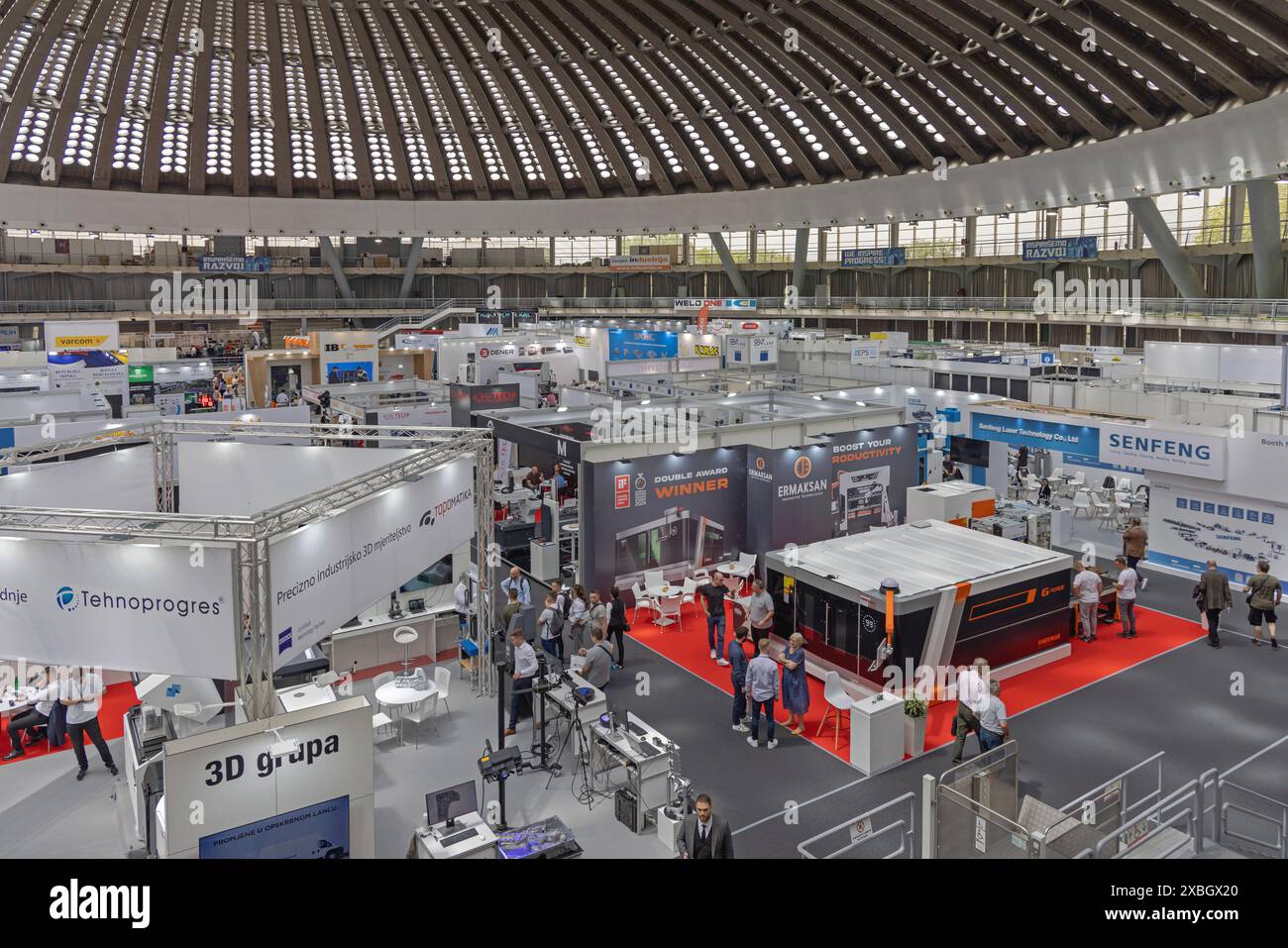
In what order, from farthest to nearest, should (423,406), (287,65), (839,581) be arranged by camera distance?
(287,65)
(423,406)
(839,581)

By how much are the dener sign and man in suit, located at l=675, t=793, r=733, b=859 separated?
39.2 ft

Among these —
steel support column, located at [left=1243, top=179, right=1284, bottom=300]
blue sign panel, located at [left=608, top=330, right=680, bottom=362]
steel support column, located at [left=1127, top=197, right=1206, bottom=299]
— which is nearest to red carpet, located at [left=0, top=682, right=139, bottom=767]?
blue sign panel, located at [left=608, top=330, right=680, bottom=362]

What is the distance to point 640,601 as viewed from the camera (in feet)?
49.8

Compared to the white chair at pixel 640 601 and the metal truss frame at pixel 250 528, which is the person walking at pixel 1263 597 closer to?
the white chair at pixel 640 601

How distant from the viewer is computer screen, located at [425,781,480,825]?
7863mm

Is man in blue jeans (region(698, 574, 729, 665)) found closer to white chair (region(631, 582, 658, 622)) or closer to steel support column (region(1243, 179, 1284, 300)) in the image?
white chair (region(631, 582, 658, 622))

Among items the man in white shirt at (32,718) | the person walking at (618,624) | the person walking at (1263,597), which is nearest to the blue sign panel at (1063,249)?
the person walking at (1263,597)

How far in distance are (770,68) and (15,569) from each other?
3352 centimetres

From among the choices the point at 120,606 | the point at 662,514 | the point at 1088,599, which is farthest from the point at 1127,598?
the point at 120,606

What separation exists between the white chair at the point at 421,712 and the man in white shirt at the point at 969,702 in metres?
5.44

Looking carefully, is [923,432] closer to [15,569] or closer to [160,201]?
[15,569]

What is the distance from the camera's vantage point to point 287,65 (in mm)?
39375

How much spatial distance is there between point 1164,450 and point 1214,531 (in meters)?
1.54
